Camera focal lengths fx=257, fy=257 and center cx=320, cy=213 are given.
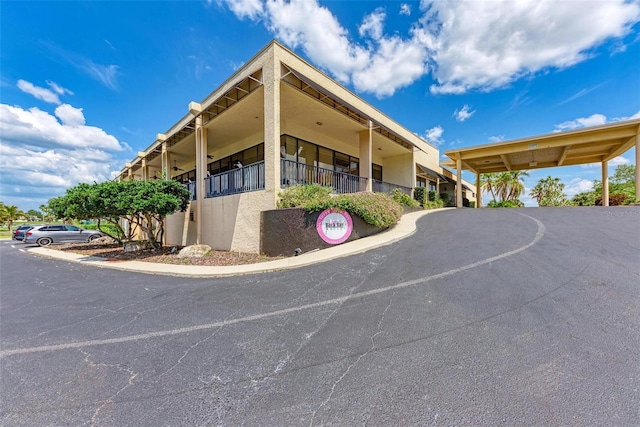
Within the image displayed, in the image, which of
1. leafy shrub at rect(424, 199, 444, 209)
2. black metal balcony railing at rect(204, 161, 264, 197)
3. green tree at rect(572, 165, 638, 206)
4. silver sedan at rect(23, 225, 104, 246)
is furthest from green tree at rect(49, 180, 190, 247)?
green tree at rect(572, 165, 638, 206)

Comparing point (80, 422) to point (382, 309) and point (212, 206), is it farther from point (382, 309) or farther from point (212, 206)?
point (212, 206)

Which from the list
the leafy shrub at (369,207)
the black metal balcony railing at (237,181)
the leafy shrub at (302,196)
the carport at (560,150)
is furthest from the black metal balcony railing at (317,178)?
the carport at (560,150)

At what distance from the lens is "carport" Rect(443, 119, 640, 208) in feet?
46.5

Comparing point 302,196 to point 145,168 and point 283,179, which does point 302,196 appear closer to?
point 283,179

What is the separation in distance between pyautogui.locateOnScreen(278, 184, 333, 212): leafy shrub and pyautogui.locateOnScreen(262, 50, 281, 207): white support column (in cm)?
33

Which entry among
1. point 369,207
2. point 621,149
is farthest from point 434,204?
point 369,207

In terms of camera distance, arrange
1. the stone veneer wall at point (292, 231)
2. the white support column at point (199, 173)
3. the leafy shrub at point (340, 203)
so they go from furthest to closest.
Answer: the white support column at point (199, 173)
the leafy shrub at point (340, 203)
the stone veneer wall at point (292, 231)

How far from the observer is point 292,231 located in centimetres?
875

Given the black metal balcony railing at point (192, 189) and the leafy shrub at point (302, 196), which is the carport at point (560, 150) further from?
the black metal balcony railing at point (192, 189)

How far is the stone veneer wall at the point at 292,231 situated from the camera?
8531 mm

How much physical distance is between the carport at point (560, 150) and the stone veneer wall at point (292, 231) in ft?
44.5

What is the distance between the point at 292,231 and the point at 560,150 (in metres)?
19.8

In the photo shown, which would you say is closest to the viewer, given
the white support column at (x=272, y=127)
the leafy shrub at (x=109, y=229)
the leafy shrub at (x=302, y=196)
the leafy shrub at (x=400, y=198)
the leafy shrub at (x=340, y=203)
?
the leafy shrub at (x=340, y=203)

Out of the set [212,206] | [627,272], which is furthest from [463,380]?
[212,206]
